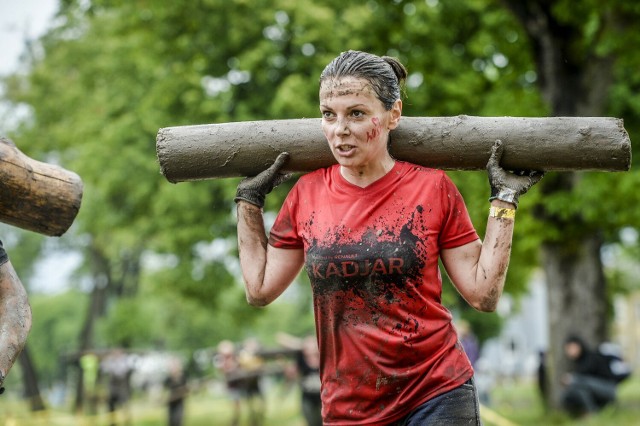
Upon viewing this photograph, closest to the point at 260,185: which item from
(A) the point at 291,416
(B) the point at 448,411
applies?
(B) the point at 448,411

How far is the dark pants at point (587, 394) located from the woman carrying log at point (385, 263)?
12127 millimetres

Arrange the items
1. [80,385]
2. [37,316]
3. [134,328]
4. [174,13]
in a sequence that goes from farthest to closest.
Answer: [37,316]
[80,385]
[134,328]
[174,13]

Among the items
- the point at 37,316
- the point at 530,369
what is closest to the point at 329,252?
the point at 530,369

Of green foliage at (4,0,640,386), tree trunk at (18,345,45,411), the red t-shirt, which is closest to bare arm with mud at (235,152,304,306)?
the red t-shirt

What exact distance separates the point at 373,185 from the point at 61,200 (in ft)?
4.78

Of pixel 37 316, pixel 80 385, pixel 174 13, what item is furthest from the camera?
pixel 37 316

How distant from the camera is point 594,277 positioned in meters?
17.7

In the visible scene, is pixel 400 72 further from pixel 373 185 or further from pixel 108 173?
pixel 108 173

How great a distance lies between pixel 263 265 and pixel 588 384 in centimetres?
1231

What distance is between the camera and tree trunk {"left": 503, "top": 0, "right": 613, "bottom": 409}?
16109 millimetres

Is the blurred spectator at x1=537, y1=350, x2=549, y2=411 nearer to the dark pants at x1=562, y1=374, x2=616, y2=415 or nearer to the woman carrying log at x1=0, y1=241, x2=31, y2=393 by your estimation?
the dark pants at x1=562, y1=374, x2=616, y2=415

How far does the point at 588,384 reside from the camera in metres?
15.5

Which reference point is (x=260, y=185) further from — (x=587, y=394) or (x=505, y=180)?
(x=587, y=394)

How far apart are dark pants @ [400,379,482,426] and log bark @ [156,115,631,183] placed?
42.4 inches
